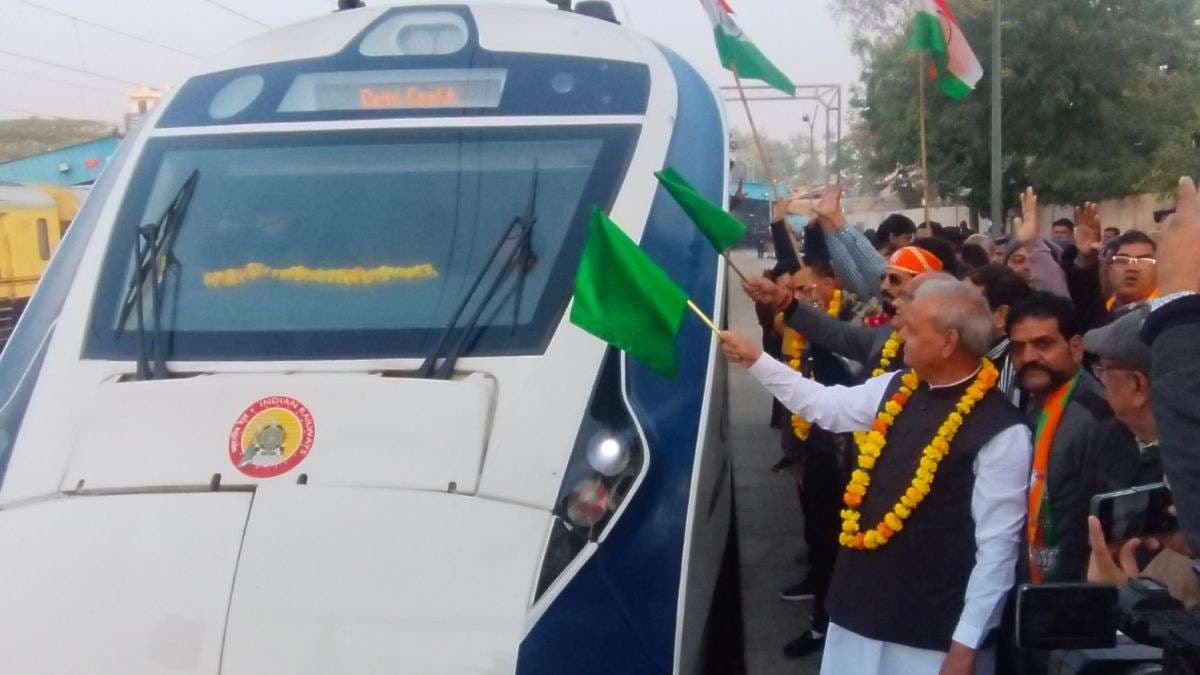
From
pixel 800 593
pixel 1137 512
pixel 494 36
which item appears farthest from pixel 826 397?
pixel 800 593

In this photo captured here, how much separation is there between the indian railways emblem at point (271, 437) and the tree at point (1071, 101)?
16696mm

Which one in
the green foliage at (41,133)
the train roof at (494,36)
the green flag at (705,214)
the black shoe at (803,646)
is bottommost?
the green foliage at (41,133)

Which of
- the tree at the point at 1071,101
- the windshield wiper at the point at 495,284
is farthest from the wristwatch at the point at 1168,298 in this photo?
the tree at the point at 1071,101

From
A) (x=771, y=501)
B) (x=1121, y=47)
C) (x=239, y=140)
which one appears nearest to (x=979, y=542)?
(x=239, y=140)

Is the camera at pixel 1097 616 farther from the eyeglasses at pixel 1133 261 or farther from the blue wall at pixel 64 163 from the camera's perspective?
the blue wall at pixel 64 163

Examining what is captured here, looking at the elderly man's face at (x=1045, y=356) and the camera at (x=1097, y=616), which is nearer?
the camera at (x=1097, y=616)

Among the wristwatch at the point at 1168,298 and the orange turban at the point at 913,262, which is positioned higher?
the wristwatch at the point at 1168,298

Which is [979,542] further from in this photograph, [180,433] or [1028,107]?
[1028,107]

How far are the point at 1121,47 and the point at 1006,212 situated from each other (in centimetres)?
351

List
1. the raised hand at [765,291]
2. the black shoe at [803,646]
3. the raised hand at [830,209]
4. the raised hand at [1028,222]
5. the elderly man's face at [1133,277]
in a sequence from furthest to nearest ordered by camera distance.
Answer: the raised hand at [1028,222] → the raised hand at [830,209] → the black shoe at [803,646] → the elderly man's face at [1133,277] → the raised hand at [765,291]

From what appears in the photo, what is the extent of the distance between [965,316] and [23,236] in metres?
19.7

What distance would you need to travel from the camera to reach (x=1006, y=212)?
2195cm

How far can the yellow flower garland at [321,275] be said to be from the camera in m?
4.12

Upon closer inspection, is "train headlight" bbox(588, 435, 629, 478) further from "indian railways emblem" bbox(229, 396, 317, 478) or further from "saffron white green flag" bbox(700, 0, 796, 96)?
"saffron white green flag" bbox(700, 0, 796, 96)
